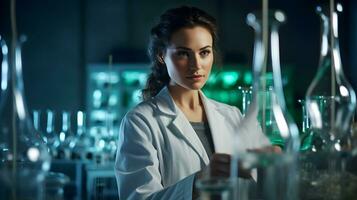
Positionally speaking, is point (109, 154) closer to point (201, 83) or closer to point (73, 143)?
point (73, 143)

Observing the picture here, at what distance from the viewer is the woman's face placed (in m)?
1.46

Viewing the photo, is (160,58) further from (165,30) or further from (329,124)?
(329,124)

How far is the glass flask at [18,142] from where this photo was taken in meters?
0.81

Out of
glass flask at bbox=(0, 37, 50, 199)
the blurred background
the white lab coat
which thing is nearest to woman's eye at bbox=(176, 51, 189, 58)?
the white lab coat

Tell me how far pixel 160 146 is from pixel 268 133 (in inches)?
27.1

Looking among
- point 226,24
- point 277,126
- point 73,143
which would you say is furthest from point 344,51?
point 277,126

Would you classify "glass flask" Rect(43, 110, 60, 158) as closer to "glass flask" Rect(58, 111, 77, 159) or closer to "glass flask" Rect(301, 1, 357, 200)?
"glass flask" Rect(58, 111, 77, 159)

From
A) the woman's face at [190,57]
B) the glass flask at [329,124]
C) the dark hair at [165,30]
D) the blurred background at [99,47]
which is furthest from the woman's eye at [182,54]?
the blurred background at [99,47]

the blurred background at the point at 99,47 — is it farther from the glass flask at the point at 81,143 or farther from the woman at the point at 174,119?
the woman at the point at 174,119

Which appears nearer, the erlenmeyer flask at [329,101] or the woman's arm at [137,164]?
the erlenmeyer flask at [329,101]

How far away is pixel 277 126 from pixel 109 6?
4706 mm

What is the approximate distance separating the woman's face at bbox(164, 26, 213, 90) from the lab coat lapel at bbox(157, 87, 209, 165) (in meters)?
0.16

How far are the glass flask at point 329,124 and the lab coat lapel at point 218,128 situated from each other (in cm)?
58

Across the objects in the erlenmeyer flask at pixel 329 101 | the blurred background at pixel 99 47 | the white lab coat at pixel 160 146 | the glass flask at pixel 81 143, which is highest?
the blurred background at pixel 99 47
